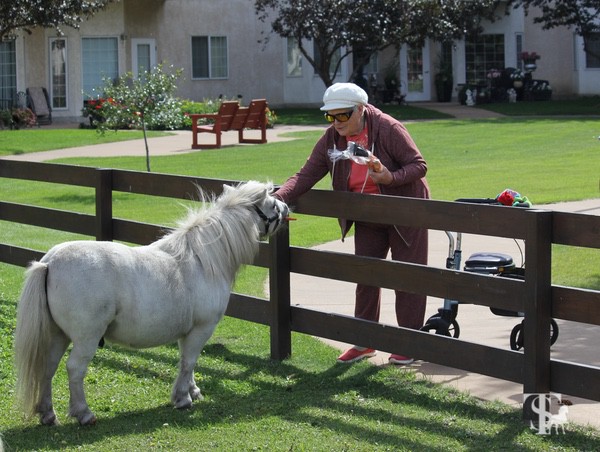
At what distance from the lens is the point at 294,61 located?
4178cm

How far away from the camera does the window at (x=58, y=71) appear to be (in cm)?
3566

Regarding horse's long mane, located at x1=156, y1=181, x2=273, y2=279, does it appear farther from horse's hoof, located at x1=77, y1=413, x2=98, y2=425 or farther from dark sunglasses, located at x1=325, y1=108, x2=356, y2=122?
horse's hoof, located at x1=77, y1=413, x2=98, y2=425

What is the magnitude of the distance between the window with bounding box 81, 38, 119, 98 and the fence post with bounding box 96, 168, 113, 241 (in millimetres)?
28233

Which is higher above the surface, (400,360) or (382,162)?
(382,162)

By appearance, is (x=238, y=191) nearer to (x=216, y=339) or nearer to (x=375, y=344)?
(x=375, y=344)

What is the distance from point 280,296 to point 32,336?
83.0 inches

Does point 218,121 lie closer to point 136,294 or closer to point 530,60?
point 136,294

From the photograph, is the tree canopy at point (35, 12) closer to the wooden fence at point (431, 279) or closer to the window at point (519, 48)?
the wooden fence at point (431, 279)

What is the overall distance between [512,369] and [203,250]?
1957mm

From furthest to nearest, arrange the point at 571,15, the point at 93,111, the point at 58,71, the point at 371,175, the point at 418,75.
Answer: the point at 418,75
the point at 571,15
the point at 58,71
the point at 93,111
the point at 371,175

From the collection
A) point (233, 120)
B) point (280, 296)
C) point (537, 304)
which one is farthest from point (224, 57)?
point (537, 304)

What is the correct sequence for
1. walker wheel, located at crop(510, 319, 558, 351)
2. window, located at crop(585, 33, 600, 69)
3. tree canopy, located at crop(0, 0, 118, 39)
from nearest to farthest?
walker wheel, located at crop(510, 319, 558, 351) → tree canopy, located at crop(0, 0, 118, 39) → window, located at crop(585, 33, 600, 69)

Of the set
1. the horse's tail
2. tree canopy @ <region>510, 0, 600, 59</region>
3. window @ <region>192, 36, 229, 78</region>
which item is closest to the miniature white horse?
the horse's tail

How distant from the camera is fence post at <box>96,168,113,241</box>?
8664 millimetres
